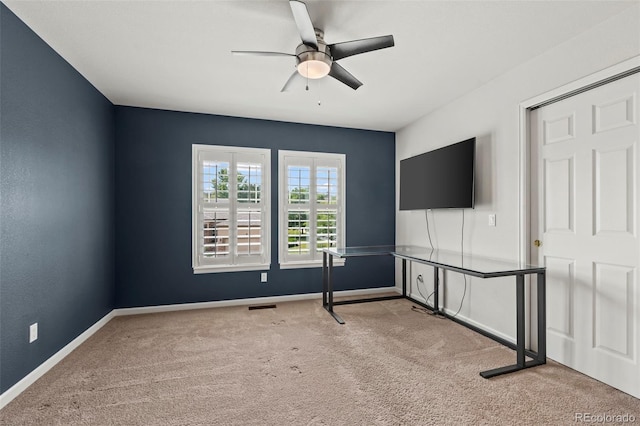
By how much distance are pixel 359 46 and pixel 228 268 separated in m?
3.19

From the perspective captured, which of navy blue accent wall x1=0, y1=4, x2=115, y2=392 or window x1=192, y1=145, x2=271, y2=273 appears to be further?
window x1=192, y1=145, x2=271, y2=273

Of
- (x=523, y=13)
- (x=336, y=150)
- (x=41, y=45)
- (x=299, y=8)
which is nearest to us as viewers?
(x=299, y=8)

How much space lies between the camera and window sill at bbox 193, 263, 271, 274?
161 inches

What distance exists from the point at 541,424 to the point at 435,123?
325cm

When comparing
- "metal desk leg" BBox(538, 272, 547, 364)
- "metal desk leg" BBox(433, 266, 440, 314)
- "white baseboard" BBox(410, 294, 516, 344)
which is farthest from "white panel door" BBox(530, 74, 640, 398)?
"metal desk leg" BBox(433, 266, 440, 314)

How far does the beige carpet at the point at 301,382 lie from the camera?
1919mm

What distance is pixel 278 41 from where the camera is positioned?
2432 millimetres

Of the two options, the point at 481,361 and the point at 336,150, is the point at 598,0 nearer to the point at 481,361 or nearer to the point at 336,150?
the point at 481,361

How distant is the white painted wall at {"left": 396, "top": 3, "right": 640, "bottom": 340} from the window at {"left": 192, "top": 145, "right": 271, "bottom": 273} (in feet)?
7.68

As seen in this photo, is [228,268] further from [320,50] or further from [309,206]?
[320,50]

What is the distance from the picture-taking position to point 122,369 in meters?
2.51

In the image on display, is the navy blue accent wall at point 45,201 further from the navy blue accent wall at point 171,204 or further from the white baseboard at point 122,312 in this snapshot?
the navy blue accent wall at point 171,204

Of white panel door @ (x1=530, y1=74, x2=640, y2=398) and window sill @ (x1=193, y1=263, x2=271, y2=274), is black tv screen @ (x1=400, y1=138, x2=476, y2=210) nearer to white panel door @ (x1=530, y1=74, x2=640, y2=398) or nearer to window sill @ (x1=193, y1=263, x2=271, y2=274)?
white panel door @ (x1=530, y1=74, x2=640, y2=398)

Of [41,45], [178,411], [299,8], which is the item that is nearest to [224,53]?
[299,8]
